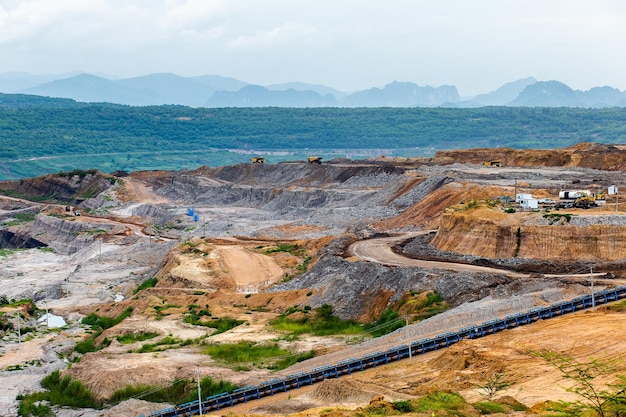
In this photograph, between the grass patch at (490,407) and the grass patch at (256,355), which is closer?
the grass patch at (490,407)

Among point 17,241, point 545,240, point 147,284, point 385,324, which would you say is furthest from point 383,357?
point 17,241

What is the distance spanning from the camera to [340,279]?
66312mm

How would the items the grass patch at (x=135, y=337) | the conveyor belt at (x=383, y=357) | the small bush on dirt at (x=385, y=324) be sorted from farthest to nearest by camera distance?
the grass patch at (x=135, y=337), the small bush on dirt at (x=385, y=324), the conveyor belt at (x=383, y=357)

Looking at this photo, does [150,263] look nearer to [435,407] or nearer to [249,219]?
[249,219]

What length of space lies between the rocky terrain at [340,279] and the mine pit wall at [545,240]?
106 millimetres

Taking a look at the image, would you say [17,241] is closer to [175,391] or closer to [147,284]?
[147,284]

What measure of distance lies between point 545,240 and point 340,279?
14.4 m

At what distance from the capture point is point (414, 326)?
51844 millimetres

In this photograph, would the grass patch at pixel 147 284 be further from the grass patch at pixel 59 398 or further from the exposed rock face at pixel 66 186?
the exposed rock face at pixel 66 186

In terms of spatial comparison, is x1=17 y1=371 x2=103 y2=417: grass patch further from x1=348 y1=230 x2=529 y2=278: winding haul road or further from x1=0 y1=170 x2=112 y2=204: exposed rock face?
x1=0 y1=170 x2=112 y2=204: exposed rock face

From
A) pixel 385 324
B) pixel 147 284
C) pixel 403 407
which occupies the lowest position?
pixel 147 284

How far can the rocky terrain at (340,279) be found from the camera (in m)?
43.7

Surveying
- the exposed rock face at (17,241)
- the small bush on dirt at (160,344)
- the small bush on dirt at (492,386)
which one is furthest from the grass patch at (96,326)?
the exposed rock face at (17,241)

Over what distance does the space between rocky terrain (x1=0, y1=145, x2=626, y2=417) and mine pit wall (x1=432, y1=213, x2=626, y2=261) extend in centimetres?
11
